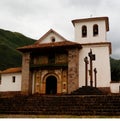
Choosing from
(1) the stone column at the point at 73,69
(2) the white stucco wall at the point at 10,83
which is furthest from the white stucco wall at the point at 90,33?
(2) the white stucco wall at the point at 10,83

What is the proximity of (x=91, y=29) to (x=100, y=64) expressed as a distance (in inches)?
172

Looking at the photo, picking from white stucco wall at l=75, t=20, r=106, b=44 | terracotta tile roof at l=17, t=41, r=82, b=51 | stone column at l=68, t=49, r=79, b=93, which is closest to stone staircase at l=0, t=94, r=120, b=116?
stone column at l=68, t=49, r=79, b=93

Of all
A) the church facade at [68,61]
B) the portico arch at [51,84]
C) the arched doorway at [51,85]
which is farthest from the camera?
the arched doorway at [51,85]

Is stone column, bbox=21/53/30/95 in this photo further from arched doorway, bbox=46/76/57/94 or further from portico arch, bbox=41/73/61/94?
arched doorway, bbox=46/76/57/94

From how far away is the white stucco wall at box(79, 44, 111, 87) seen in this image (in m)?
27.6

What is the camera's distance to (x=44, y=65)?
2927cm

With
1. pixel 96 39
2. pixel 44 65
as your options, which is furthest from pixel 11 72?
pixel 96 39

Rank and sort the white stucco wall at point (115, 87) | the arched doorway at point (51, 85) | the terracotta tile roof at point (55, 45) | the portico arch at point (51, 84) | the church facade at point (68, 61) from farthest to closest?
the arched doorway at point (51, 85) → the portico arch at point (51, 84) → the terracotta tile roof at point (55, 45) → the church facade at point (68, 61) → the white stucco wall at point (115, 87)

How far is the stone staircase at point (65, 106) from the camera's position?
46.1ft

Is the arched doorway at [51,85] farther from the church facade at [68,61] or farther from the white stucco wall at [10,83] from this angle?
the white stucco wall at [10,83]

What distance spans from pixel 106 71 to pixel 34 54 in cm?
781

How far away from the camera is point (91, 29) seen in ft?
99.9

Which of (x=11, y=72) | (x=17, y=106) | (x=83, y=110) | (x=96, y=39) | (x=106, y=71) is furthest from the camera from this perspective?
(x=11, y=72)

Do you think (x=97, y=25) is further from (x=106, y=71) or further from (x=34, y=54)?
(x=34, y=54)
